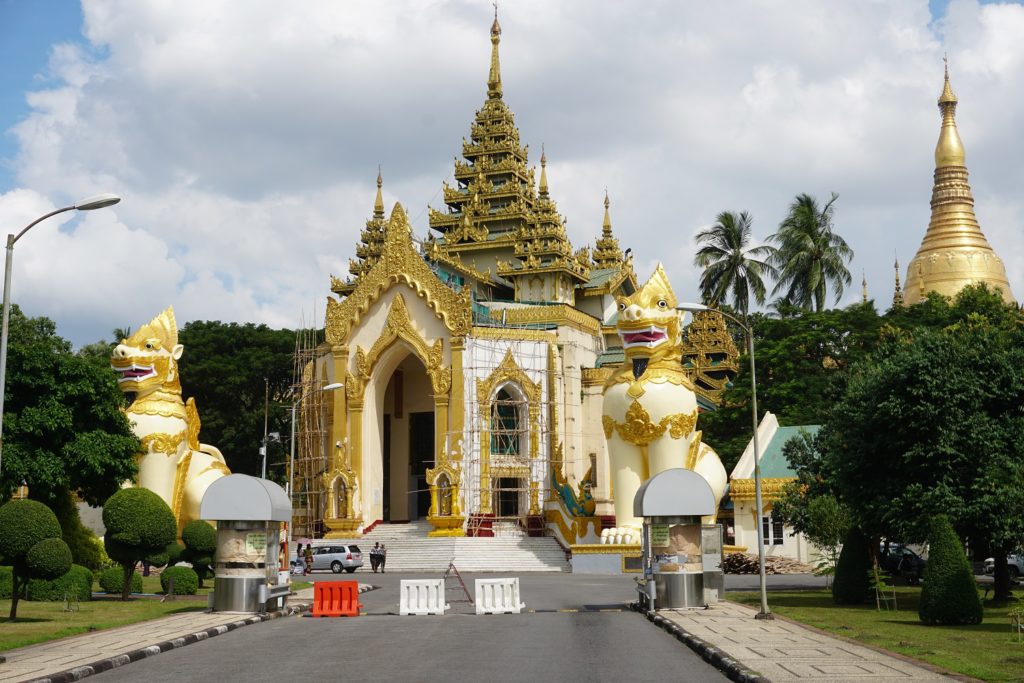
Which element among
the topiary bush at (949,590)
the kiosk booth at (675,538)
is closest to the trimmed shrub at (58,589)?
the kiosk booth at (675,538)

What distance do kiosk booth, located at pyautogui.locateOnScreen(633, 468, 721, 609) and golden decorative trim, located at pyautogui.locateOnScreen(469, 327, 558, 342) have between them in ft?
79.0

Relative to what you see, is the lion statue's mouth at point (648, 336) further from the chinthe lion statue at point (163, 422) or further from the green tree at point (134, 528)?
the green tree at point (134, 528)

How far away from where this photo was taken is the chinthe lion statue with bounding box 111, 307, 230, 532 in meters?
38.6

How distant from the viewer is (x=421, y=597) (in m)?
23.3

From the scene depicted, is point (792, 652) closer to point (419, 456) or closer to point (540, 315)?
point (540, 315)

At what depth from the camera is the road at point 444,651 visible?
13.7m

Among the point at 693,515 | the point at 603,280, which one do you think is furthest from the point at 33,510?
the point at 603,280

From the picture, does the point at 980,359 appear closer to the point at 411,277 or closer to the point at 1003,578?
the point at 1003,578

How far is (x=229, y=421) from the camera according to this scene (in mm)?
61469

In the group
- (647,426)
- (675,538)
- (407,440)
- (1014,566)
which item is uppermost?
(407,440)

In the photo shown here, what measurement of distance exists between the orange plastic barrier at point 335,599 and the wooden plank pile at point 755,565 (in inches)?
739

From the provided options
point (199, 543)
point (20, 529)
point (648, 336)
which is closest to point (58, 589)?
point (199, 543)

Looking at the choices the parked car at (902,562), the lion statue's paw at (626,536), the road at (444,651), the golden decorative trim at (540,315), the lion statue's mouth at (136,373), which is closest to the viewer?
the road at (444,651)

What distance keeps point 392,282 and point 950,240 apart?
104 ft
